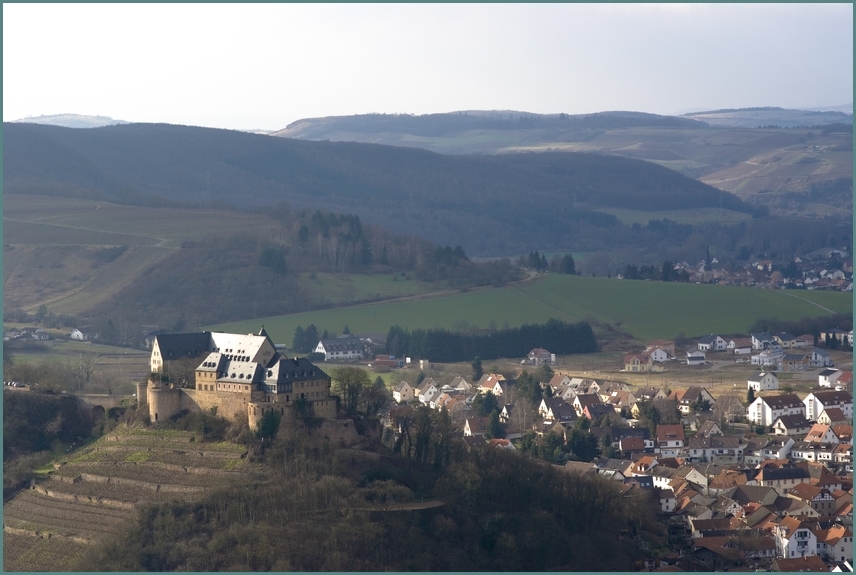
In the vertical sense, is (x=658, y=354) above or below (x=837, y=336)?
below

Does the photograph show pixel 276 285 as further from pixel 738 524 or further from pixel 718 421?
pixel 738 524

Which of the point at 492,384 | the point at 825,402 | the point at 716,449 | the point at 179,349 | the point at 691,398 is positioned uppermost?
the point at 179,349

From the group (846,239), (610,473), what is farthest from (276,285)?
(846,239)

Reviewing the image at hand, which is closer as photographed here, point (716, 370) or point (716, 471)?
point (716, 471)

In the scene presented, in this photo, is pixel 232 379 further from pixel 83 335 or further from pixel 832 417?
pixel 83 335

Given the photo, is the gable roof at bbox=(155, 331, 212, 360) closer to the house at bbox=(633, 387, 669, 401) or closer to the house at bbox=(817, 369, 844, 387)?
the house at bbox=(633, 387, 669, 401)

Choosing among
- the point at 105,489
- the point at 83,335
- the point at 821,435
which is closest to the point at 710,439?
the point at 821,435
